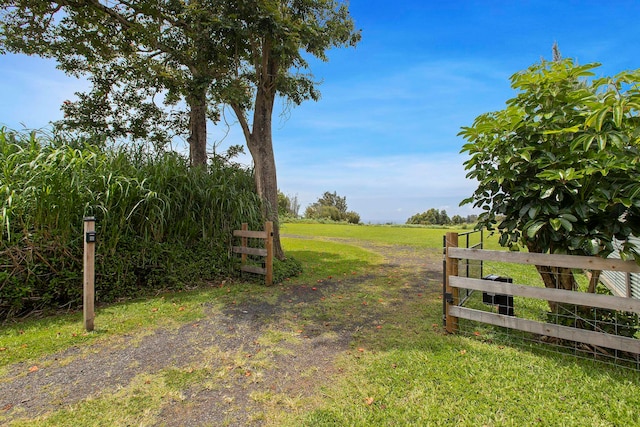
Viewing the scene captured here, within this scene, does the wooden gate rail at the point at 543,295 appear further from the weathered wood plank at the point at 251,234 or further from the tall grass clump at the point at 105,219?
→ the tall grass clump at the point at 105,219

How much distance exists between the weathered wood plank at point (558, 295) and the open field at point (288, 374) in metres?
0.54

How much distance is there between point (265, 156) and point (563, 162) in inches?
210

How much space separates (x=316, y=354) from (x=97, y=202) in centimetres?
368

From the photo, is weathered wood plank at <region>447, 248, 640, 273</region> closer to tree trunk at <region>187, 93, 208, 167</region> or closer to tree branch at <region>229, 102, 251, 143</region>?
tree branch at <region>229, 102, 251, 143</region>

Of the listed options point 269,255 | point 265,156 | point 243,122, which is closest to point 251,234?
point 269,255

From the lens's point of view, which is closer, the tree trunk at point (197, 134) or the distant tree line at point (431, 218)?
the tree trunk at point (197, 134)

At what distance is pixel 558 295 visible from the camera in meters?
2.61

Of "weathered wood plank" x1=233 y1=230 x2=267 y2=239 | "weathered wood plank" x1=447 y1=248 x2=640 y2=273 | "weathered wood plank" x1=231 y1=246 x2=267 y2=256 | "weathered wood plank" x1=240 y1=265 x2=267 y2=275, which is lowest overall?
"weathered wood plank" x1=240 y1=265 x2=267 y2=275

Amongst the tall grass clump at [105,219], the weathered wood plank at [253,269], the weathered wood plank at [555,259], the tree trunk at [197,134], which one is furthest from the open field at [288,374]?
the tree trunk at [197,134]

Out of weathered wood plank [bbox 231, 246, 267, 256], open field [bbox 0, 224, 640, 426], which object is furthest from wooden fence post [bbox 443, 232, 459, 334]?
weathered wood plank [bbox 231, 246, 267, 256]

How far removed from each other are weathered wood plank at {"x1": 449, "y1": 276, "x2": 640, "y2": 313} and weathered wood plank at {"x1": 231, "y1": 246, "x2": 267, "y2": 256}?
327cm

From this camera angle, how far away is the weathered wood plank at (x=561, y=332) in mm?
2354

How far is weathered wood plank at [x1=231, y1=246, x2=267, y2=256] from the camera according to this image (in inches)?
210

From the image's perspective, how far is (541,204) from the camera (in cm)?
266
